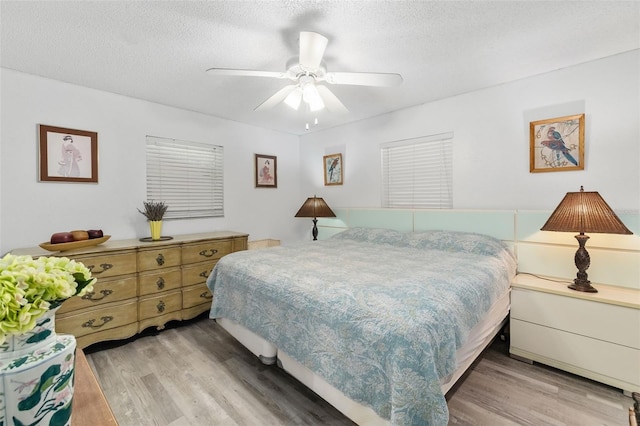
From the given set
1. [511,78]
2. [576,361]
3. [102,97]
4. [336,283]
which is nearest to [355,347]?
[336,283]

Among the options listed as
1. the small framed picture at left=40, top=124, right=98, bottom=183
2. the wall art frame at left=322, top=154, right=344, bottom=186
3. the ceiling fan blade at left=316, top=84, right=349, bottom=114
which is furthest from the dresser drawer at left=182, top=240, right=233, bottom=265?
the ceiling fan blade at left=316, top=84, right=349, bottom=114

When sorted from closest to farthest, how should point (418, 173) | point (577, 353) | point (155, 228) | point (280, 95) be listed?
point (577, 353) → point (280, 95) → point (155, 228) → point (418, 173)

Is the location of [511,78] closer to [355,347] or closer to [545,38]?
[545,38]

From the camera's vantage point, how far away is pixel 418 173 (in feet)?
11.4

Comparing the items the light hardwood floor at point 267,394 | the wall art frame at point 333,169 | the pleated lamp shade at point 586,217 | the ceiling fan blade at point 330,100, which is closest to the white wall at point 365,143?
the wall art frame at point 333,169

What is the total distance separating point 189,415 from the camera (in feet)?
5.70

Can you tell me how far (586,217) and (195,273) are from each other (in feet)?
11.7

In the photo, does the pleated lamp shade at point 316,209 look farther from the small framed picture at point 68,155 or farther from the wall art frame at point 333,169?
the small framed picture at point 68,155

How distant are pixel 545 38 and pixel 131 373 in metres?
4.03

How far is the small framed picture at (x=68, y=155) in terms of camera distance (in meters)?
2.52

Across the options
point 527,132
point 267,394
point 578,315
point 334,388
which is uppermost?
point 527,132

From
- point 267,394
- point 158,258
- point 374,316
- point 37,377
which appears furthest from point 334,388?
point 158,258

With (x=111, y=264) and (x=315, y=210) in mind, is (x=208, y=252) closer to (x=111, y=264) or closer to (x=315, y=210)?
(x=111, y=264)

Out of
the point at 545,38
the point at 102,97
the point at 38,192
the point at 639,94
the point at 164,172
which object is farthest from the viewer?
the point at 164,172
